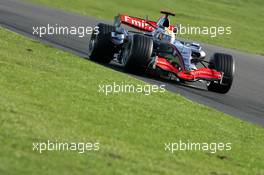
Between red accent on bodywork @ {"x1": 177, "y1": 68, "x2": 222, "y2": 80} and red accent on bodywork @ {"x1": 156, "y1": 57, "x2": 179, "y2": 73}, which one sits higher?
red accent on bodywork @ {"x1": 156, "y1": 57, "x2": 179, "y2": 73}

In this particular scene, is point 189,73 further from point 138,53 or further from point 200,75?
point 138,53

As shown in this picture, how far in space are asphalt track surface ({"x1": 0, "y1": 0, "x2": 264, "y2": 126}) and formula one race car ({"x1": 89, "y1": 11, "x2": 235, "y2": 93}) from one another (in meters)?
0.26

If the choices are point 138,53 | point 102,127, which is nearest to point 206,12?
point 138,53

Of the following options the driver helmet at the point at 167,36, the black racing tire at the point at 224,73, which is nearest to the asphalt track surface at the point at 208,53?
the black racing tire at the point at 224,73

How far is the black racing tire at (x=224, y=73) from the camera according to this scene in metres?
14.4

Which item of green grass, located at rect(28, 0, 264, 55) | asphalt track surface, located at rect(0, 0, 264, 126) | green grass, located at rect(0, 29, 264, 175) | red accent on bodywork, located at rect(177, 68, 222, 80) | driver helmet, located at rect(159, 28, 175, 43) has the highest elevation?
green grass, located at rect(0, 29, 264, 175)

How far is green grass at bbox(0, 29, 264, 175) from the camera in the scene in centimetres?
644

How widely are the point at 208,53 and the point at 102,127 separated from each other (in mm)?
16644

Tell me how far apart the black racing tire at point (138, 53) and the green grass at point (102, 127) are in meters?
1.45

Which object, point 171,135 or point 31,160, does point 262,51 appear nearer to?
point 171,135

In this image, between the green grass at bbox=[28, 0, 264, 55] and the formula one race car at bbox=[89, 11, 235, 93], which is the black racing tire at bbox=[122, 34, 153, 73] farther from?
the green grass at bbox=[28, 0, 264, 55]

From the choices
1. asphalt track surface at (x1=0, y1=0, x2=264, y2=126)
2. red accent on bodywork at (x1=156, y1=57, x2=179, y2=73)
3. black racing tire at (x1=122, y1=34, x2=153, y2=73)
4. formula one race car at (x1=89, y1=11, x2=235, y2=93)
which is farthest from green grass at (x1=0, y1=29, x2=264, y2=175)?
red accent on bodywork at (x1=156, y1=57, x2=179, y2=73)

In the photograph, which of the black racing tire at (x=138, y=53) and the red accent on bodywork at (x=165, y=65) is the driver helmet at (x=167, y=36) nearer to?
the red accent on bodywork at (x=165, y=65)

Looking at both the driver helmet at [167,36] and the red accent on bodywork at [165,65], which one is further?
the driver helmet at [167,36]
